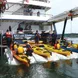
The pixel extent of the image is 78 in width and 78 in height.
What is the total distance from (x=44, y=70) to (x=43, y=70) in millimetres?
71

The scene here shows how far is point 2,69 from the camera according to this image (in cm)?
1941

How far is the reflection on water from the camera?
1707 cm

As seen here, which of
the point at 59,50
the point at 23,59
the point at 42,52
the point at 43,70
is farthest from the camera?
the point at 59,50

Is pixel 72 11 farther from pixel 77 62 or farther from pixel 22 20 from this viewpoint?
pixel 22 20

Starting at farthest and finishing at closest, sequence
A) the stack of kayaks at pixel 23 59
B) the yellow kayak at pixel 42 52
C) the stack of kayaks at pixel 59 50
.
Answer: the stack of kayaks at pixel 59 50 → the yellow kayak at pixel 42 52 → the stack of kayaks at pixel 23 59

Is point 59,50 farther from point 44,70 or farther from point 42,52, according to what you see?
point 44,70

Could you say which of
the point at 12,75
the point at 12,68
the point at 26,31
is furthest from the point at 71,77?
the point at 26,31

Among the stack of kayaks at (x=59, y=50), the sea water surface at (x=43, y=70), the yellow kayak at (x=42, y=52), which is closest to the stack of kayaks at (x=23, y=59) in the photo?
the sea water surface at (x=43, y=70)

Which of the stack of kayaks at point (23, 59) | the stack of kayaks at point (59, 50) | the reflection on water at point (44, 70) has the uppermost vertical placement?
the stack of kayaks at point (59, 50)

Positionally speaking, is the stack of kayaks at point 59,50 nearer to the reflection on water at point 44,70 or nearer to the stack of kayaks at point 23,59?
the reflection on water at point 44,70

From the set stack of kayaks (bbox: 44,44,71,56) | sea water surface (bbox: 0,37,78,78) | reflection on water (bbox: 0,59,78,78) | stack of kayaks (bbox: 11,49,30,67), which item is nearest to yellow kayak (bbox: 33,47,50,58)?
sea water surface (bbox: 0,37,78,78)

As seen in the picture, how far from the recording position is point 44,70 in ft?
61.8

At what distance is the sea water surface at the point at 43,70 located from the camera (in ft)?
56.2

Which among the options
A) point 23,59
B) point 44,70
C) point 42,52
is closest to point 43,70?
point 44,70
